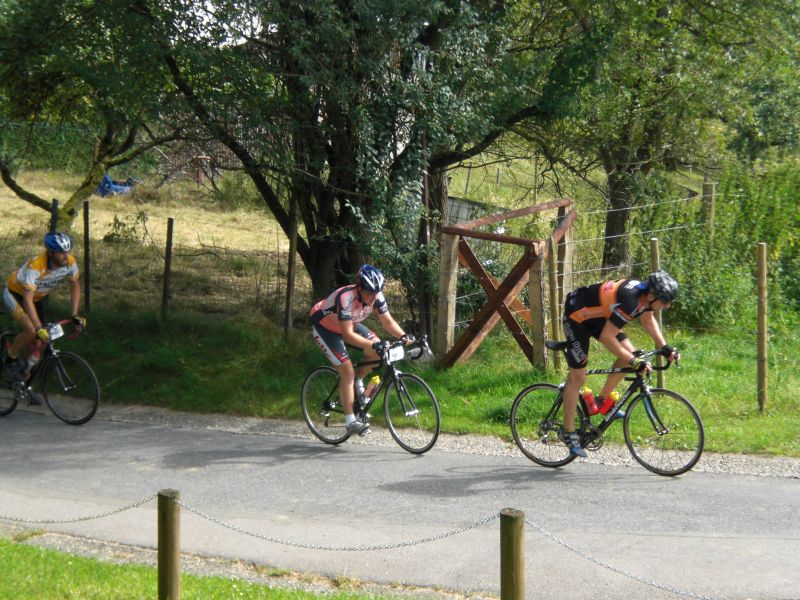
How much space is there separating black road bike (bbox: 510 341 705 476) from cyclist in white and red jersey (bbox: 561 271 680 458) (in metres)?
0.10

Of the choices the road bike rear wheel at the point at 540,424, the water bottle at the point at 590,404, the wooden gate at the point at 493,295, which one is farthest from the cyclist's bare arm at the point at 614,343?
the wooden gate at the point at 493,295

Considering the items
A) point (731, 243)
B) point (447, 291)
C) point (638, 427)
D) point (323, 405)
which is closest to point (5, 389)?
point (323, 405)

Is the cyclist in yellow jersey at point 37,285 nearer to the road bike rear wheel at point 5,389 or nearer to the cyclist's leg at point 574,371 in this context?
the road bike rear wheel at point 5,389

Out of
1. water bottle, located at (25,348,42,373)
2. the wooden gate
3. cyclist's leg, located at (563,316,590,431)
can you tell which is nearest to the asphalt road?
cyclist's leg, located at (563,316,590,431)

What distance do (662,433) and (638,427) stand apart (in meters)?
0.23

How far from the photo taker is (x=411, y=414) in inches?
347

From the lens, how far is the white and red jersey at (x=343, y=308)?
8.77 meters

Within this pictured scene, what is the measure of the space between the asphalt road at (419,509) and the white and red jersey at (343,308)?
1.21 m

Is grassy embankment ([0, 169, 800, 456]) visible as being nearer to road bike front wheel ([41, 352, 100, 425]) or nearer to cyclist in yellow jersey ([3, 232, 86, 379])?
road bike front wheel ([41, 352, 100, 425])

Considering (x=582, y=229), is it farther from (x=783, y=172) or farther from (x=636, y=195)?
(x=783, y=172)

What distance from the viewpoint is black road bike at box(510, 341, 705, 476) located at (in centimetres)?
797

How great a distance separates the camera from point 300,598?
5.52 metres

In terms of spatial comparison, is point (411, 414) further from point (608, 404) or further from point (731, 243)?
point (731, 243)

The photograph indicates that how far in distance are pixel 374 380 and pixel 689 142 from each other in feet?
32.6
